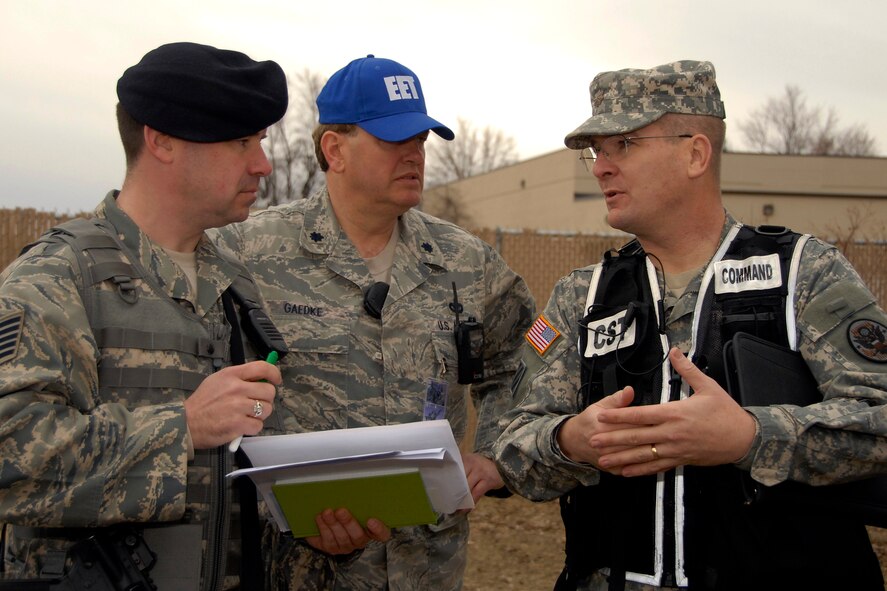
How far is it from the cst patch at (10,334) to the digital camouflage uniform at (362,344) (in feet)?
3.52

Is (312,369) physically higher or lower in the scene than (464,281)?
lower

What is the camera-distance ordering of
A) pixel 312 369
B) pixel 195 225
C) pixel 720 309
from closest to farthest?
pixel 720 309, pixel 195 225, pixel 312 369

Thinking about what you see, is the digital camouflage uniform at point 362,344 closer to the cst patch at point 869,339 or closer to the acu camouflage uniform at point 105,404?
the acu camouflage uniform at point 105,404

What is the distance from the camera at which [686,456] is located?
2297 millimetres

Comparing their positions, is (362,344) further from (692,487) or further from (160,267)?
(692,487)

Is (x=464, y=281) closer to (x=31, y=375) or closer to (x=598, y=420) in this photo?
(x=598, y=420)

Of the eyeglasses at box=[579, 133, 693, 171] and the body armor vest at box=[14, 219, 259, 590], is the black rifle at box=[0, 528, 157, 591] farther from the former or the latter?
the eyeglasses at box=[579, 133, 693, 171]

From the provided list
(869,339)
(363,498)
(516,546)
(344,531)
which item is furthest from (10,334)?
(516,546)

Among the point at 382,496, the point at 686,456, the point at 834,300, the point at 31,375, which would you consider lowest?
the point at 382,496

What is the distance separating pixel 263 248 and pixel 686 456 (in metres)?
1.89

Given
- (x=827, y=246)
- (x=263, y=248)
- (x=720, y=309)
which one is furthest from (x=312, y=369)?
(x=827, y=246)

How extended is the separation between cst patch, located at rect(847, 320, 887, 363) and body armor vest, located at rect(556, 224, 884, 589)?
15 cm

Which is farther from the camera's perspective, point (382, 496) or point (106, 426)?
point (382, 496)

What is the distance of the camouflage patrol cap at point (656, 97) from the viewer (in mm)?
2818
